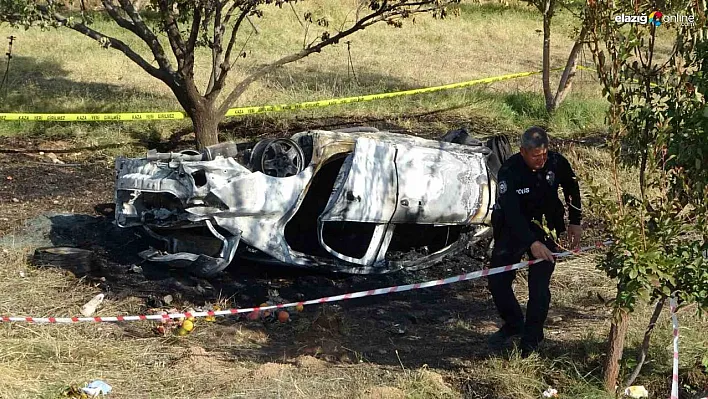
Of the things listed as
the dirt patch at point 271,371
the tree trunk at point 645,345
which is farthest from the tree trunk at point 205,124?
the tree trunk at point 645,345

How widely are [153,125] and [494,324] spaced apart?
27.8ft

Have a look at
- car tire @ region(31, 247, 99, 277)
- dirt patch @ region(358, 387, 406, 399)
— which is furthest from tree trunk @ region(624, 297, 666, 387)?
car tire @ region(31, 247, 99, 277)

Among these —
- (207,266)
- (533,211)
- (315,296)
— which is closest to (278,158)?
(207,266)

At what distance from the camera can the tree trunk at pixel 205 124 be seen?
41.5ft

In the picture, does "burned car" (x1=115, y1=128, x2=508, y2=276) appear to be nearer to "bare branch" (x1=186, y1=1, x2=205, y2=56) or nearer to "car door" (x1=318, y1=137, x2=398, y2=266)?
"car door" (x1=318, y1=137, x2=398, y2=266)

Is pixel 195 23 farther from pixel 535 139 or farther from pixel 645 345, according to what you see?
pixel 645 345

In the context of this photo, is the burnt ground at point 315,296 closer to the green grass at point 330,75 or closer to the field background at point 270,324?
the field background at point 270,324

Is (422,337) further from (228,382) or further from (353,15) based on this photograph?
(353,15)

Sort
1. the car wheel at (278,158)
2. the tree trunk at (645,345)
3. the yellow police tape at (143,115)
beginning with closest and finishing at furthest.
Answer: the tree trunk at (645,345) → the car wheel at (278,158) → the yellow police tape at (143,115)

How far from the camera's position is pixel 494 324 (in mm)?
6992

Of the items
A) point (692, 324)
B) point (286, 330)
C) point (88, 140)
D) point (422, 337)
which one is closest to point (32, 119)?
point (88, 140)

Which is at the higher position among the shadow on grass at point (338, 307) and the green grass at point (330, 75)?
the green grass at point (330, 75)

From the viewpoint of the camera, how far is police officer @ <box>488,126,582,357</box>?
575 centimetres

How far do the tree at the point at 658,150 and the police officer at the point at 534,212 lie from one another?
81cm
